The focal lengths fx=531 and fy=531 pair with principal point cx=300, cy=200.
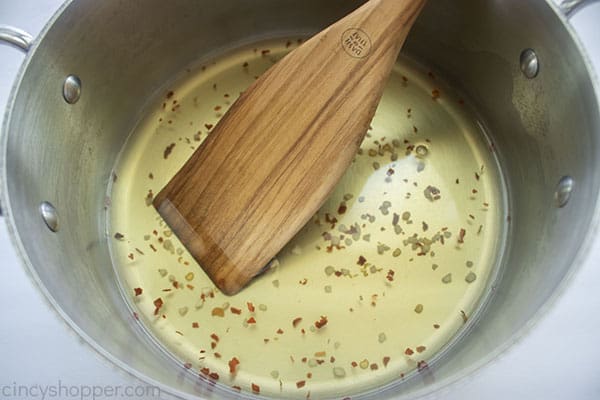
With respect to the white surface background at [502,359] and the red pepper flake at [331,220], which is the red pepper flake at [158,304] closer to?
the white surface background at [502,359]

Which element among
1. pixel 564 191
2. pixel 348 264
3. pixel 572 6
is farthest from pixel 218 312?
pixel 572 6

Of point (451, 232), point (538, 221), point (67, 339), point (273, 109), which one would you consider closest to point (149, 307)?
point (67, 339)

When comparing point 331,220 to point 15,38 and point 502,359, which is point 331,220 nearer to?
point 502,359

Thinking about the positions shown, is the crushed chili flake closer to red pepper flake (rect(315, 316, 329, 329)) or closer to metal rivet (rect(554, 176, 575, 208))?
red pepper flake (rect(315, 316, 329, 329))

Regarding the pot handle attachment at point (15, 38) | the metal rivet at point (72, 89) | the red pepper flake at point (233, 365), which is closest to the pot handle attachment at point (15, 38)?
the pot handle attachment at point (15, 38)

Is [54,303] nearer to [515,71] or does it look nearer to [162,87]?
[162,87]

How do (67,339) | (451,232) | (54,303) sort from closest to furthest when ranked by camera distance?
(54,303) < (67,339) < (451,232)
